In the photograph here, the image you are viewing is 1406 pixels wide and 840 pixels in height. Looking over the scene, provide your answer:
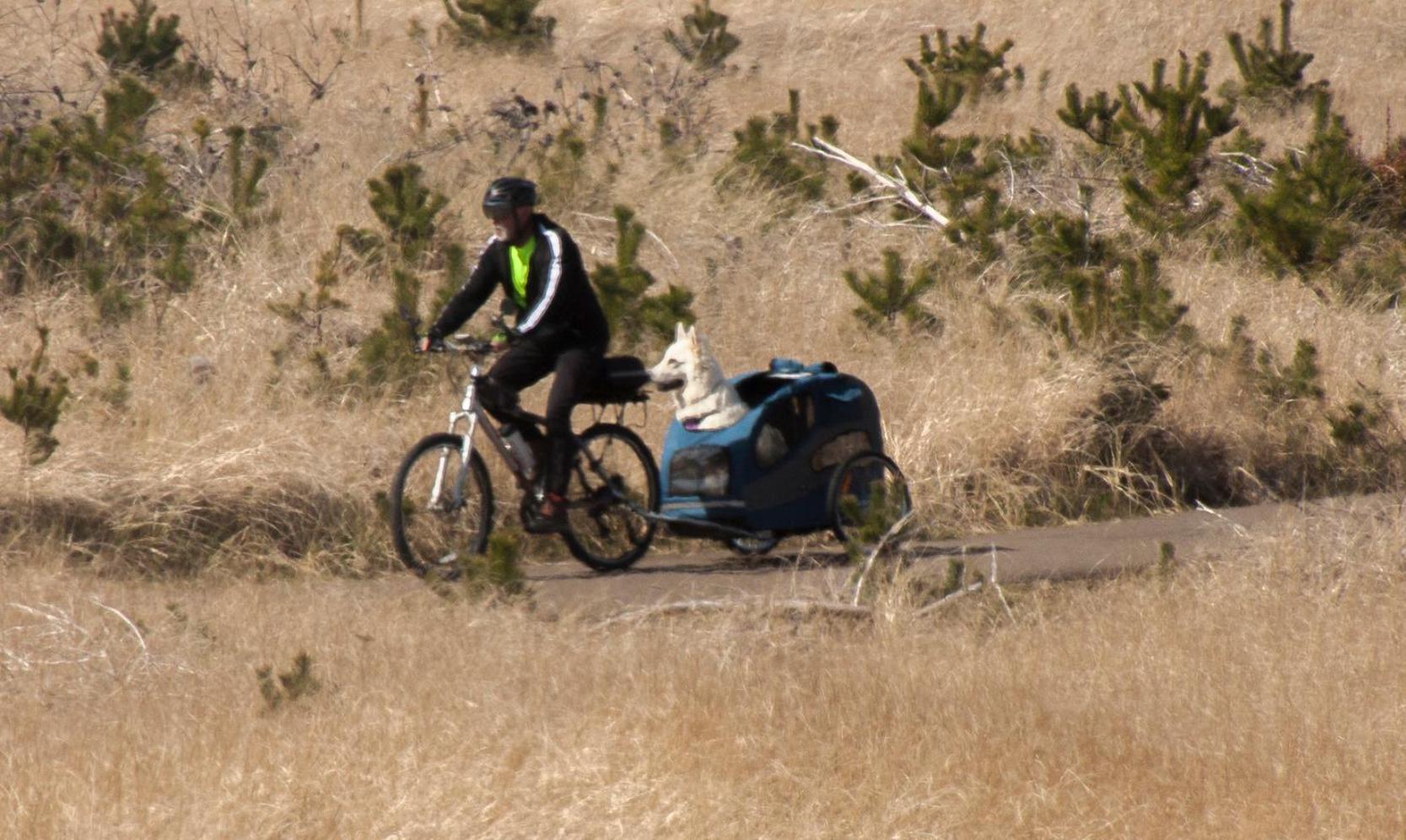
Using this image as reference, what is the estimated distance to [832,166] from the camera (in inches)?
648

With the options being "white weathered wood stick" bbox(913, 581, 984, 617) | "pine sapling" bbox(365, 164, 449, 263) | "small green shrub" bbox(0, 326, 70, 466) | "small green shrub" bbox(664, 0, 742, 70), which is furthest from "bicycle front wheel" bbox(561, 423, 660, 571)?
"small green shrub" bbox(664, 0, 742, 70)

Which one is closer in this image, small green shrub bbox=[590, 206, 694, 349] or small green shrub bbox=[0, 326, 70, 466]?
small green shrub bbox=[0, 326, 70, 466]

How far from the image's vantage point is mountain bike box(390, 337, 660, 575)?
824cm

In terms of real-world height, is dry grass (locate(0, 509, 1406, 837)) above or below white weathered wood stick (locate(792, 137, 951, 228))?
below

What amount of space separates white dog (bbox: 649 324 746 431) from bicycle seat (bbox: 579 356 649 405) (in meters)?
0.09

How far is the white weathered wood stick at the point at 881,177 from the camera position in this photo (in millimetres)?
14898

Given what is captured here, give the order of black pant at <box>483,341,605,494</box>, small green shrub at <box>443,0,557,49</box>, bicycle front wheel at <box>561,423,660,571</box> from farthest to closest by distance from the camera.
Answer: small green shrub at <box>443,0,557,49</box> → bicycle front wheel at <box>561,423,660,571</box> → black pant at <box>483,341,605,494</box>

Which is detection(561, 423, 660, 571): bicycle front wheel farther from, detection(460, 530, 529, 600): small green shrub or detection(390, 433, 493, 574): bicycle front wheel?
detection(460, 530, 529, 600): small green shrub

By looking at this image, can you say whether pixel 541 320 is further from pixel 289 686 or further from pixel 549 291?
pixel 289 686

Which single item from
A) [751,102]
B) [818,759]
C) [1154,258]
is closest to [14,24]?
[751,102]

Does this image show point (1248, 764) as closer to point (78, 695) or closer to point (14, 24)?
point (78, 695)

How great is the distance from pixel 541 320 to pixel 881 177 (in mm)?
7699

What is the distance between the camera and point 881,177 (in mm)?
15453

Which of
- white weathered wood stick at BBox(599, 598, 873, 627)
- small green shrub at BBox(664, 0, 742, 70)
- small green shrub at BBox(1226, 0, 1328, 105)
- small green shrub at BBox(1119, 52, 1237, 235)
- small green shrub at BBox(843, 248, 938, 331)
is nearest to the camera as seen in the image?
white weathered wood stick at BBox(599, 598, 873, 627)
